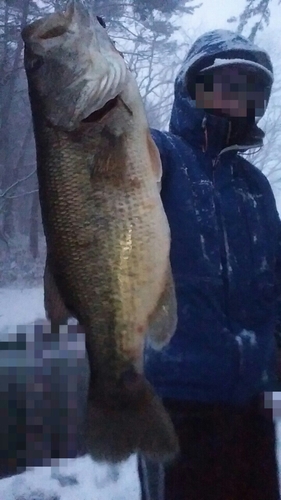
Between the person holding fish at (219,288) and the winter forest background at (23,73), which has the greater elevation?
the winter forest background at (23,73)

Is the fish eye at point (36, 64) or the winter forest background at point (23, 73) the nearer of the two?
the fish eye at point (36, 64)

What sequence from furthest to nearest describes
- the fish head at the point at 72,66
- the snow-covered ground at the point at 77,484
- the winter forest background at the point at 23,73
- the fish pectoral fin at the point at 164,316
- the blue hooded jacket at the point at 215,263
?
the winter forest background at the point at 23,73, the snow-covered ground at the point at 77,484, the blue hooded jacket at the point at 215,263, the fish pectoral fin at the point at 164,316, the fish head at the point at 72,66

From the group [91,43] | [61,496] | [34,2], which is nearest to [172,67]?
[34,2]

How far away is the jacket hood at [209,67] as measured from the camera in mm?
1977

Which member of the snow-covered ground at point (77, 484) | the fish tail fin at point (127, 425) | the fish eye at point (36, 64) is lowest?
the snow-covered ground at point (77, 484)

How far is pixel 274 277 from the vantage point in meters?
1.99

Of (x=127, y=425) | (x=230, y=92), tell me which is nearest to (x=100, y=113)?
(x=230, y=92)

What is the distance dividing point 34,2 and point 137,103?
10.6 m

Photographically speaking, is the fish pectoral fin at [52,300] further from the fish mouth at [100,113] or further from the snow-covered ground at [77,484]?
the snow-covered ground at [77,484]

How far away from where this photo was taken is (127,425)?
5.12 ft

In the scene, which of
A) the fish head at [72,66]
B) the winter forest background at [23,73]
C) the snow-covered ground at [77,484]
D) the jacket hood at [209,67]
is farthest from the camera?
the winter forest background at [23,73]

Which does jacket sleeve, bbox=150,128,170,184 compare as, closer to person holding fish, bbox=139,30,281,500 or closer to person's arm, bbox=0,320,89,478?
person holding fish, bbox=139,30,281,500

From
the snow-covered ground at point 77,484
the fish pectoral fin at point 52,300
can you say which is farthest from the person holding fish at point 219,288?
the snow-covered ground at point 77,484

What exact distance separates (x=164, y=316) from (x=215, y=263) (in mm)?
407
